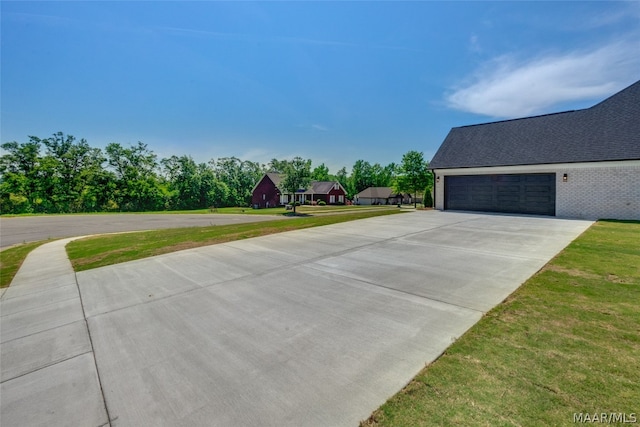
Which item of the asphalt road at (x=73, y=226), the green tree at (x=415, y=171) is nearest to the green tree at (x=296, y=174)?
the asphalt road at (x=73, y=226)

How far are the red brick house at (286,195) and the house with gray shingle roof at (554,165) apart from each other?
98.5ft

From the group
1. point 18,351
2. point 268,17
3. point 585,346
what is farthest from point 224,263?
point 268,17

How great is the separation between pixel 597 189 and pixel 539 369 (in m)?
16.2

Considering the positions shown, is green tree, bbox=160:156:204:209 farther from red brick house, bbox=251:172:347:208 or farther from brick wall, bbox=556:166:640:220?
brick wall, bbox=556:166:640:220

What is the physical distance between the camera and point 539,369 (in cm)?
224

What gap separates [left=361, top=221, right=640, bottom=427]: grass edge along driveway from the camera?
5.89 feet

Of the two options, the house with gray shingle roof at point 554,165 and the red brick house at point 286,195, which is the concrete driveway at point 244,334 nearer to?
the house with gray shingle roof at point 554,165

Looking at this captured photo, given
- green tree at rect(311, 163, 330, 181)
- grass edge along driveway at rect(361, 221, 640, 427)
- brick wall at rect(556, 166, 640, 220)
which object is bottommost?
grass edge along driveway at rect(361, 221, 640, 427)

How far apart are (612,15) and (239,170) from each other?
55.0 m

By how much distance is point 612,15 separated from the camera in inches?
425

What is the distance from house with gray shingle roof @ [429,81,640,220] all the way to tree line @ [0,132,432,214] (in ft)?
45.1

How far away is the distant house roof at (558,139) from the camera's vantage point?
43.0 feet

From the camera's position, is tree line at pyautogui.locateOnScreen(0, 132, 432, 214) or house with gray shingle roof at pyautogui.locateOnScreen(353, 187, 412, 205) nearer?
tree line at pyautogui.locateOnScreen(0, 132, 432, 214)

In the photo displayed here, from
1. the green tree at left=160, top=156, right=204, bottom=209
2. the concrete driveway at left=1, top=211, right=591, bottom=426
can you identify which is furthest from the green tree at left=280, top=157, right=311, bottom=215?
the green tree at left=160, top=156, right=204, bottom=209
